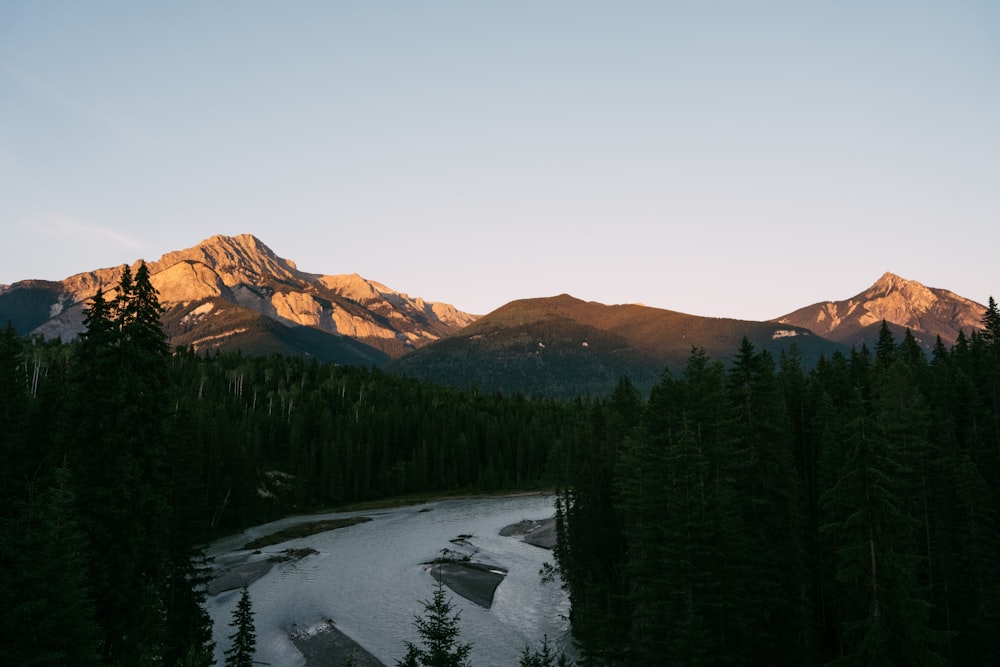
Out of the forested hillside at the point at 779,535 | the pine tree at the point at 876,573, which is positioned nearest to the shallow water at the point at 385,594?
the forested hillside at the point at 779,535

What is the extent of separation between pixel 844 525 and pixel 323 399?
154 metres

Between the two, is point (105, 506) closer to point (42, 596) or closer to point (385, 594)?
point (42, 596)

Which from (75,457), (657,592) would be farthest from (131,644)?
(657,592)

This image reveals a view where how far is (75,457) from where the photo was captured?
32.5 m

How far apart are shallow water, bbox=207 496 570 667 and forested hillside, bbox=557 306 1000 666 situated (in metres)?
5.18

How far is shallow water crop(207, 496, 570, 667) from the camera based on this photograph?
1954 inches

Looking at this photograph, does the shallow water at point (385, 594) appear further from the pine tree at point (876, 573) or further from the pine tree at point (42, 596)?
the pine tree at point (876, 573)

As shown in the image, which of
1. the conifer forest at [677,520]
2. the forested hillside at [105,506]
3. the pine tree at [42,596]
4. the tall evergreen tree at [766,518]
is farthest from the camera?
the tall evergreen tree at [766,518]

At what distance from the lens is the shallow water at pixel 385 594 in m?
49.6

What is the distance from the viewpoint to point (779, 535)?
4197 centimetres

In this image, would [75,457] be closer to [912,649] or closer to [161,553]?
[161,553]

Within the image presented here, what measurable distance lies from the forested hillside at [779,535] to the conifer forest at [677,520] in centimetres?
16

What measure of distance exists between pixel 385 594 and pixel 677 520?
35.8 metres

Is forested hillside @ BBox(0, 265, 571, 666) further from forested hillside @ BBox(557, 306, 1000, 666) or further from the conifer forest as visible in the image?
forested hillside @ BBox(557, 306, 1000, 666)
